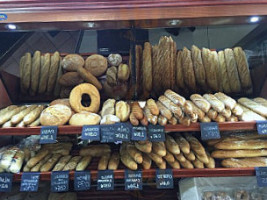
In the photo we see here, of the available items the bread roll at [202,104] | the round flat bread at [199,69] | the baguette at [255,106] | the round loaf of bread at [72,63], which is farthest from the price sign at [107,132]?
the baguette at [255,106]

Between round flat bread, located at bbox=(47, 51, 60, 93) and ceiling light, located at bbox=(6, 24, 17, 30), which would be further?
round flat bread, located at bbox=(47, 51, 60, 93)

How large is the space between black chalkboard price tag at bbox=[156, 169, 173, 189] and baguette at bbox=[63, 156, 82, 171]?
0.52m

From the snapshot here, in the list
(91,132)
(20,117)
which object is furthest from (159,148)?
(20,117)

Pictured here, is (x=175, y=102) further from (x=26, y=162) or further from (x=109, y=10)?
(x=26, y=162)

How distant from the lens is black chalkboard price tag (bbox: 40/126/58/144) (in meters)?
1.24

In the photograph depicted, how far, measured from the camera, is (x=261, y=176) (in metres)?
1.29

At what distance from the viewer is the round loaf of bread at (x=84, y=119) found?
1302 mm

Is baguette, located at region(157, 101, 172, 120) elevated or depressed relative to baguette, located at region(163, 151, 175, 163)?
elevated

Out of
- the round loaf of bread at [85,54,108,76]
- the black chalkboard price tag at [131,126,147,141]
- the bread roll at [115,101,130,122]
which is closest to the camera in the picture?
the black chalkboard price tag at [131,126,147,141]

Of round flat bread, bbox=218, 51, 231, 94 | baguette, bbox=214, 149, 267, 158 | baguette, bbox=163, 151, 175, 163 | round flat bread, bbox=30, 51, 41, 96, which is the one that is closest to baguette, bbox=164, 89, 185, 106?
baguette, bbox=163, 151, 175, 163

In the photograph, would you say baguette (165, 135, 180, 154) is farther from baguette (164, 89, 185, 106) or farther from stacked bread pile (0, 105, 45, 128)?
stacked bread pile (0, 105, 45, 128)

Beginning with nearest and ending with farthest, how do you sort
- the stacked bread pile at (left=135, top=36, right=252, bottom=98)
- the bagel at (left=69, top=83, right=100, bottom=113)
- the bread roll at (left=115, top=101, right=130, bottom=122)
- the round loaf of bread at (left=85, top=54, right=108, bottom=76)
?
the bread roll at (left=115, top=101, right=130, bottom=122)
the bagel at (left=69, top=83, right=100, bottom=113)
the stacked bread pile at (left=135, top=36, right=252, bottom=98)
the round loaf of bread at (left=85, top=54, right=108, bottom=76)

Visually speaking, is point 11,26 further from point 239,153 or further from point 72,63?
point 239,153

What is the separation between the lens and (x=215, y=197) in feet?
4.59
